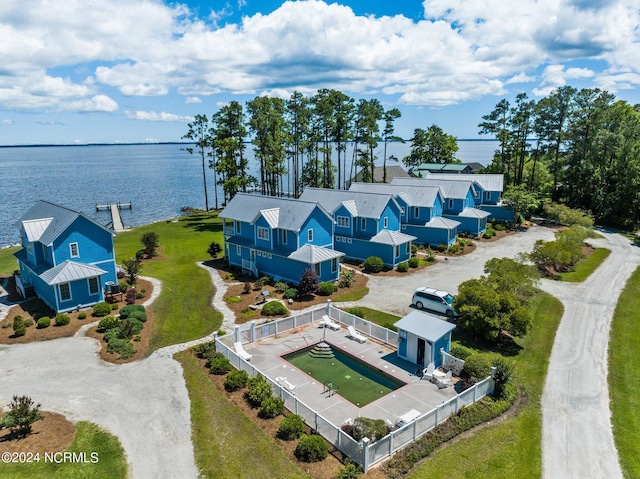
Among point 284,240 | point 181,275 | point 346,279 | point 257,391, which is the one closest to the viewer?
point 257,391

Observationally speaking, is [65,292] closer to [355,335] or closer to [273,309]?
[273,309]

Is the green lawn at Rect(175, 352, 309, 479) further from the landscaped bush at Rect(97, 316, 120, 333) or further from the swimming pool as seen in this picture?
the landscaped bush at Rect(97, 316, 120, 333)

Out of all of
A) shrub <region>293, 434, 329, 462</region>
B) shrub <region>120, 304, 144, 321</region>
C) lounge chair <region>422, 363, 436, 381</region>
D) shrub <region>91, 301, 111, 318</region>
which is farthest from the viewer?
shrub <region>91, 301, 111, 318</region>

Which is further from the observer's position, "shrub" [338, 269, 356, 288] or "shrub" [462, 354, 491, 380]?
"shrub" [338, 269, 356, 288]

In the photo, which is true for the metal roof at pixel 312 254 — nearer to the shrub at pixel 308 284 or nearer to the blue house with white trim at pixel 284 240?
the blue house with white trim at pixel 284 240

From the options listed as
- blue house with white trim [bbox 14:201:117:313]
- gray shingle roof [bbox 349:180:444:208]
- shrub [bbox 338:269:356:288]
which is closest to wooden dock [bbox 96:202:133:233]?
blue house with white trim [bbox 14:201:117:313]

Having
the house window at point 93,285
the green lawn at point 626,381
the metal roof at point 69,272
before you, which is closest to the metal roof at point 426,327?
the green lawn at point 626,381

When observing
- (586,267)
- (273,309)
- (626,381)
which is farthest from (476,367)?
(586,267)
